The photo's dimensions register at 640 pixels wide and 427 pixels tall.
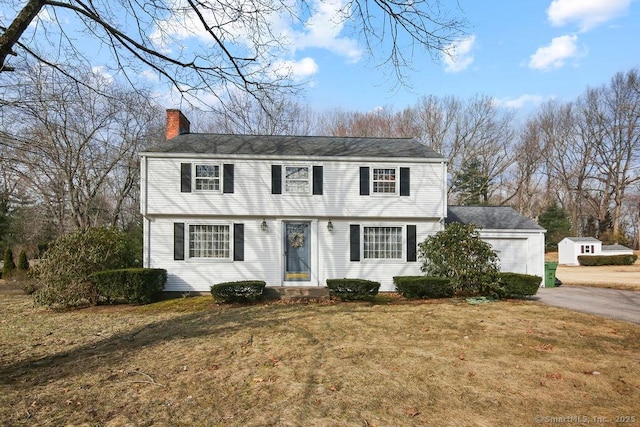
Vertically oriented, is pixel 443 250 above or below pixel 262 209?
below

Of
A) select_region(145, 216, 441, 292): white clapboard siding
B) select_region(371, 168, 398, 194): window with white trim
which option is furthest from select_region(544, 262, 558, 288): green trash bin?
select_region(371, 168, 398, 194): window with white trim

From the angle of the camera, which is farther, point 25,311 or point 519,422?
point 25,311

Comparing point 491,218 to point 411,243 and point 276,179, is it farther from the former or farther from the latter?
point 276,179

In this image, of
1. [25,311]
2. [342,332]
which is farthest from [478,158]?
[25,311]

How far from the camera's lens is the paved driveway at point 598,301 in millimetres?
9859

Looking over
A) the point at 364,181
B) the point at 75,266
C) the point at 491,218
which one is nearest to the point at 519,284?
the point at 491,218

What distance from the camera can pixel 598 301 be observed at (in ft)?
39.9

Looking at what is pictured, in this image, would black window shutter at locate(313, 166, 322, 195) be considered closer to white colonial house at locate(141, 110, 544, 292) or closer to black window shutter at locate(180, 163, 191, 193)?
white colonial house at locate(141, 110, 544, 292)

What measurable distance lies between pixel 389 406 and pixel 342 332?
362cm

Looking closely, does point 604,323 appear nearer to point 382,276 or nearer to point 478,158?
point 382,276

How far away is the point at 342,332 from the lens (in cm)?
796

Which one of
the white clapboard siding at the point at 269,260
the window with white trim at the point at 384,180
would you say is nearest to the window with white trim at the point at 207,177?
the white clapboard siding at the point at 269,260

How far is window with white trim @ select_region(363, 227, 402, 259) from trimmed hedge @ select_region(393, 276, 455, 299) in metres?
1.89

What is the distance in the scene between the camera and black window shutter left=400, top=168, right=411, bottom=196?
47.1 ft
